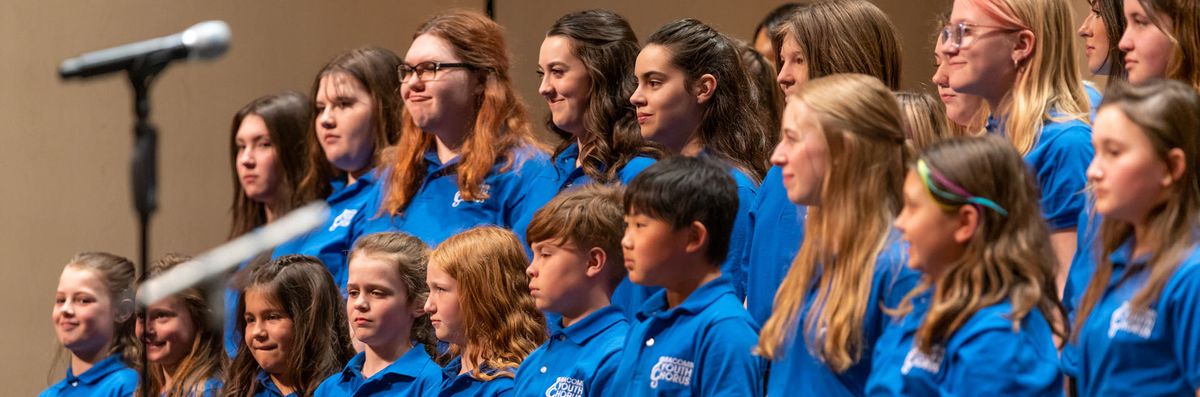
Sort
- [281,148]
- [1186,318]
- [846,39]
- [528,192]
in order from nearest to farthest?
[1186,318] < [846,39] < [528,192] < [281,148]

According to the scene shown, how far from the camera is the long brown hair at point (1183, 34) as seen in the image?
2793 mm

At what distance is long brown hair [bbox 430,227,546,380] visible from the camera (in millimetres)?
3480

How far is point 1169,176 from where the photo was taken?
7.63 ft

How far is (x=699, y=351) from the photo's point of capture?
2.85 meters

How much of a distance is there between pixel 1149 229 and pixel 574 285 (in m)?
1.23

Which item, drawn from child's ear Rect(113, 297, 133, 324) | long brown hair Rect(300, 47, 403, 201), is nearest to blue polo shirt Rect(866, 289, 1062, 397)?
long brown hair Rect(300, 47, 403, 201)

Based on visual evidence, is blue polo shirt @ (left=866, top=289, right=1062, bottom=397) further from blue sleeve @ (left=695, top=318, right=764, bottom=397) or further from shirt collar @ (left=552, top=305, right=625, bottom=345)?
shirt collar @ (left=552, top=305, right=625, bottom=345)

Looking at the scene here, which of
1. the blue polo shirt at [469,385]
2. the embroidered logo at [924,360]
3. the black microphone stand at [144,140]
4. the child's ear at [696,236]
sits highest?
the black microphone stand at [144,140]

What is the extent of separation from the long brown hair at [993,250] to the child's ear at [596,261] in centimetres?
91

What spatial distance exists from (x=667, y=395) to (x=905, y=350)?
0.56 m

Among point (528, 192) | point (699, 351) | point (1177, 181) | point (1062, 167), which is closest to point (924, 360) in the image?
point (1177, 181)

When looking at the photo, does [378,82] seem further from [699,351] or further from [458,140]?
[699,351]

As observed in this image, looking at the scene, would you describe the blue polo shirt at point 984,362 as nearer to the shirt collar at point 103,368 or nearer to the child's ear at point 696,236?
the child's ear at point 696,236

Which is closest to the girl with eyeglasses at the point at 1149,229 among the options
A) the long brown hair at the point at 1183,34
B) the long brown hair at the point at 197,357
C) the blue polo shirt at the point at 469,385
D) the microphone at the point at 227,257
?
the long brown hair at the point at 1183,34
